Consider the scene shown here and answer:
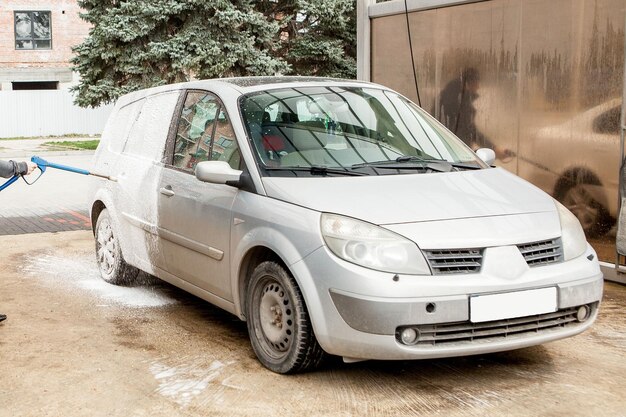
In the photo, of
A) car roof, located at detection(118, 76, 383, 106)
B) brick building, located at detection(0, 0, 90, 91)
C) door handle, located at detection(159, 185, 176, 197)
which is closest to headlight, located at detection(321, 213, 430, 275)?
car roof, located at detection(118, 76, 383, 106)

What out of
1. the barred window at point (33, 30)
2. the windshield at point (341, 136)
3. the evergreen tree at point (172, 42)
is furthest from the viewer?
the barred window at point (33, 30)

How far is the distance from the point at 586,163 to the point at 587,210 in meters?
0.40

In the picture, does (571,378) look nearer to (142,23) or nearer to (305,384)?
(305,384)

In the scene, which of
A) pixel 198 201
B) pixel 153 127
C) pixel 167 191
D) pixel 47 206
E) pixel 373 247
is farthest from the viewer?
pixel 47 206

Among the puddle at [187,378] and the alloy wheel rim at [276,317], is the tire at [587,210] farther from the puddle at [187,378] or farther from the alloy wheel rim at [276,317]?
the puddle at [187,378]

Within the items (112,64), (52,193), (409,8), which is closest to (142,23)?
(112,64)

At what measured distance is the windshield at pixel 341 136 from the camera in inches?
206

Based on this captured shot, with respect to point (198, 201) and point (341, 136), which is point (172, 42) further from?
point (341, 136)

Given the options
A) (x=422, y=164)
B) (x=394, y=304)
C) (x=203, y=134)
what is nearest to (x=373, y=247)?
(x=394, y=304)

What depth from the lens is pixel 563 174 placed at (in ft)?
25.6

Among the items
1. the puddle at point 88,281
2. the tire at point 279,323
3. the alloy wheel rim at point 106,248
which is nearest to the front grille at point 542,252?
the tire at point 279,323

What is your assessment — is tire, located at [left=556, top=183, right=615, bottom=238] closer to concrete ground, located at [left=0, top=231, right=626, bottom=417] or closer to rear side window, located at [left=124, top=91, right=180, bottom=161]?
concrete ground, located at [left=0, top=231, right=626, bottom=417]

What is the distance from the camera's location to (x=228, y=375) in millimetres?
4953

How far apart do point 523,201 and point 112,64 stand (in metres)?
22.5
